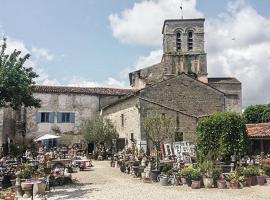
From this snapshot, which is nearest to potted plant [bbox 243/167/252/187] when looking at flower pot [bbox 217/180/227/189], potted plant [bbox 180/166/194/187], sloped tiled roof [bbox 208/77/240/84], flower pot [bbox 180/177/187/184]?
flower pot [bbox 217/180/227/189]

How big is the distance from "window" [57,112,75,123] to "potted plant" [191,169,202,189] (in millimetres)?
23724

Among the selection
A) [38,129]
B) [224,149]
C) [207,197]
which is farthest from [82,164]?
[38,129]

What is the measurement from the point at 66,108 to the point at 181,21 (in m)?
17.4

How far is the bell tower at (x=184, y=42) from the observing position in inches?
1775

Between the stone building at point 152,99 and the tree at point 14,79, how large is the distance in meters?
13.1

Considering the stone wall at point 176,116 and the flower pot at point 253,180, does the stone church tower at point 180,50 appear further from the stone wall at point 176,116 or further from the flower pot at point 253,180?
the flower pot at point 253,180

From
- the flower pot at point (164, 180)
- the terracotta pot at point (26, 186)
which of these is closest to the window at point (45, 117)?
the flower pot at point (164, 180)

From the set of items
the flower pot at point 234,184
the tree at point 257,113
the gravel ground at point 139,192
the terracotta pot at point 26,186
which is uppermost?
the tree at point 257,113

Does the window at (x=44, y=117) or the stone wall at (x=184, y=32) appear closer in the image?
the window at (x=44, y=117)

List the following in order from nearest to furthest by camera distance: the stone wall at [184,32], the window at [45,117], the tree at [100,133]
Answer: the tree at [100,133] < the window at [45,117] < the stone wall at [184,32]

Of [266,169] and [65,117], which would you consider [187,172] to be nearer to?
[266,169]

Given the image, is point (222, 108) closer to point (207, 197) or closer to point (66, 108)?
point (66, 108)

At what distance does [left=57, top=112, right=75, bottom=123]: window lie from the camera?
38.4 m

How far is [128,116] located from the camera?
32.6 meters
